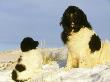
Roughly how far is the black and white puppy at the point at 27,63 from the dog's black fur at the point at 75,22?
0.94 meters

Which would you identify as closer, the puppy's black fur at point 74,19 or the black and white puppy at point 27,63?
the black and white puppy at point 27,63

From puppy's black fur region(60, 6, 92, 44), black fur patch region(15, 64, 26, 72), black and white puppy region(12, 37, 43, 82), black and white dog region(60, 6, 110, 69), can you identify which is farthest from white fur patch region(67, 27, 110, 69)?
black fur patch region(15, 64, 26, 72)

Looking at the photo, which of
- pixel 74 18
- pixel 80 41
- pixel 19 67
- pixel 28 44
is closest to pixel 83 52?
pixel 80 41

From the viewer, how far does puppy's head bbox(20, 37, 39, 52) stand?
11812 millimetres

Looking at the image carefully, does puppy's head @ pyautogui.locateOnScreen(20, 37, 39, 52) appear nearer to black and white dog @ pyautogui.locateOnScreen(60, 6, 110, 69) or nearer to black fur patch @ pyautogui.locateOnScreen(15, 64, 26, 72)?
black fur patch @ pyautogui.locateOnScreen(15, 64, 26, 72)

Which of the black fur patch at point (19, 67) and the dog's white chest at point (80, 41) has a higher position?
the dog's white chest at point (80, 41)

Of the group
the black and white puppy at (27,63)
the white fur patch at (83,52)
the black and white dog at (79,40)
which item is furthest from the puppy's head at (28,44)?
the white fur patch at (83,52)

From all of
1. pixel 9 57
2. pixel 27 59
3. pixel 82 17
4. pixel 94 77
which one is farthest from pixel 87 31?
pixel 9 57

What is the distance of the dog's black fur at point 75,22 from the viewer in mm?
11453

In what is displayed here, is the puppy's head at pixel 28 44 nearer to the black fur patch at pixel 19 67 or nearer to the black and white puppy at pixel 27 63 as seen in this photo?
the black and white puppy at pixel 27 63

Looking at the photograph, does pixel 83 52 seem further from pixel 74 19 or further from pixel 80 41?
pixel 74 19

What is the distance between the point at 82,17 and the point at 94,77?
11.0 ft

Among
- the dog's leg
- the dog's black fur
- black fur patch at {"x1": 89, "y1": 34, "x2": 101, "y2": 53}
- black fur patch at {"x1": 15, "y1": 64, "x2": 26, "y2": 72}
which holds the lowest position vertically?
black fur patch at {"x1": 15, "y1": 64, "x2": 26, "y2": 72}

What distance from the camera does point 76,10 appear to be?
37.6 feet
